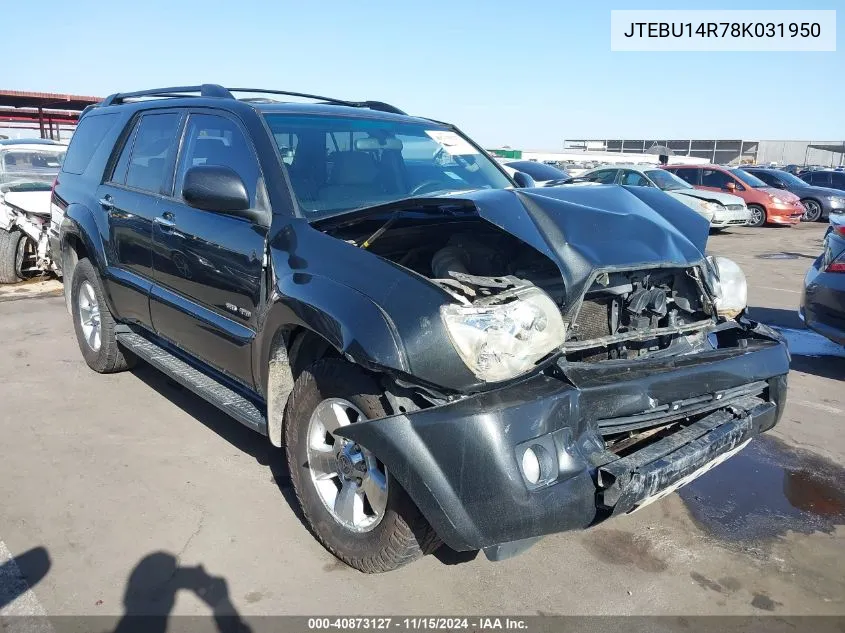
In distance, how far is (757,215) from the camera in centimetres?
1786

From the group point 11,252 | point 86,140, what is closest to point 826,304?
point 86,140

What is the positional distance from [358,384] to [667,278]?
1587 mm

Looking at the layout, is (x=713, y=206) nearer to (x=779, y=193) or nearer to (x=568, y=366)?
(x=779, y=193)

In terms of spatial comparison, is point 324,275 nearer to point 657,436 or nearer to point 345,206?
point 345,206

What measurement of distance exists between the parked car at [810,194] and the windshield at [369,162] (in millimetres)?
18770

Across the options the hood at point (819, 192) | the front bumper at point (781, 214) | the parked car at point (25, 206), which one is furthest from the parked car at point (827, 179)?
the parked car at point (25, 206)

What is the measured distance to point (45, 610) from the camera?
101 inches

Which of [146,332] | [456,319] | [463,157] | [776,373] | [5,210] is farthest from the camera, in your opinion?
[5,210]

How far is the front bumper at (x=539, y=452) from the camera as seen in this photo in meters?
2.24

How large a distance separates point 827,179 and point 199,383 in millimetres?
24167

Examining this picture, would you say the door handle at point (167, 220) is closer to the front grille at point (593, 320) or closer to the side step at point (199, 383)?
the side step at point (199, 383)


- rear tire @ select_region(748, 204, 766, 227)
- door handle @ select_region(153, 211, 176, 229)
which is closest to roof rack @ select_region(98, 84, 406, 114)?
door handle @ select_region(153, 211, 176, 229)

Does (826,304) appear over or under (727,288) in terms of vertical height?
under

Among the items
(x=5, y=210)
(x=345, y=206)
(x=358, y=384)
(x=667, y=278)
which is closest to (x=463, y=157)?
(x=345, y=206)
